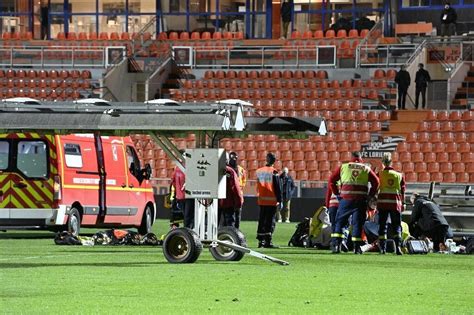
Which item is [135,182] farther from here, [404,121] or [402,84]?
[402,84]

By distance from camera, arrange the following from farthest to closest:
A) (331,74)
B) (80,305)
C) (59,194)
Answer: (331,74) < (59,194) < (80,305)

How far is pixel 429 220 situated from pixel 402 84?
20.1m

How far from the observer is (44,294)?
1645 centimetres

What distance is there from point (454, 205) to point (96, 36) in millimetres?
30536

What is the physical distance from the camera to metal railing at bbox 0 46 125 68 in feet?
175

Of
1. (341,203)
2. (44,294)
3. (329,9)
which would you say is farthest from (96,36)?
(44,294)

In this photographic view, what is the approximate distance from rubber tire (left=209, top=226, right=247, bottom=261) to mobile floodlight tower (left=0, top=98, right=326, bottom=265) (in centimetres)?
43

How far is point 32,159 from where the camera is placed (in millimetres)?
30359

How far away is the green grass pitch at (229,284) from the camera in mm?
15242

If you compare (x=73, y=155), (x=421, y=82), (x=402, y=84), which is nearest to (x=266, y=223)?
(x=73, y=155)

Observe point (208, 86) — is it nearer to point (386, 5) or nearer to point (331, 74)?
point (331, 74)

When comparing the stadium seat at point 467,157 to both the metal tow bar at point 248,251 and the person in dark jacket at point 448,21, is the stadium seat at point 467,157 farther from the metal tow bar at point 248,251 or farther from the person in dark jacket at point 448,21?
the metal tow bar at point 248,251

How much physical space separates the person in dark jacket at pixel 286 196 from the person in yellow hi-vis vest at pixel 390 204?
547 inches

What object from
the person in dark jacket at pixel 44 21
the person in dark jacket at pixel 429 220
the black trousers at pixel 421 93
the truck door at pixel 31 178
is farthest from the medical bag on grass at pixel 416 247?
the person in dark jacket at pixel 44 21
